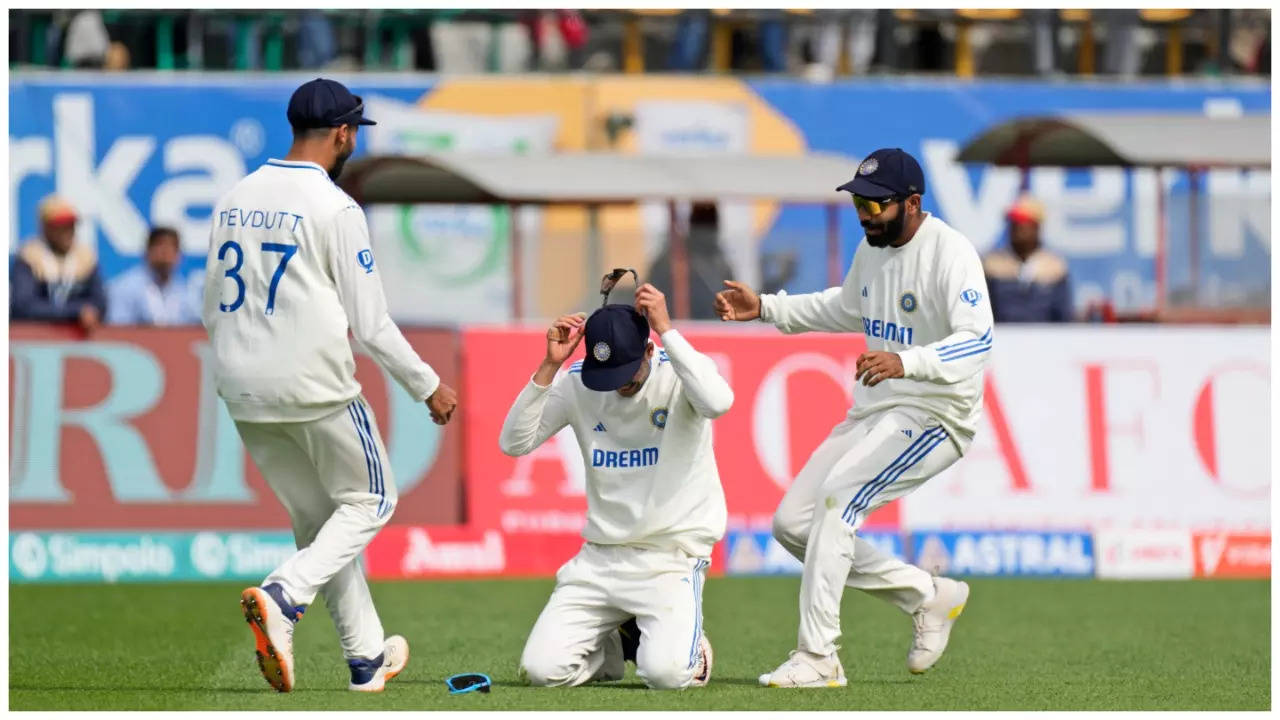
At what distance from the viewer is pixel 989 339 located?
8.79 m

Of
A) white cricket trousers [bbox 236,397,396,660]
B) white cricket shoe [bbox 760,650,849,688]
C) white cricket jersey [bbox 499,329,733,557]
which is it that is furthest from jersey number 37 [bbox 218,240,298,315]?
white cricket shoe [bbox 760,650,849,688]

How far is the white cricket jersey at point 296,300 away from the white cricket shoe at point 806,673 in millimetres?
1758

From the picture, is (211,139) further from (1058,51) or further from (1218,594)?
(1218,594)

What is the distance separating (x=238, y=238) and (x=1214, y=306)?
32.5 ft

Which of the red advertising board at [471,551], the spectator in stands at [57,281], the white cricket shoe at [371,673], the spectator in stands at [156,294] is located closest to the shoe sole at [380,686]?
the white cricket shoe at [371,673]

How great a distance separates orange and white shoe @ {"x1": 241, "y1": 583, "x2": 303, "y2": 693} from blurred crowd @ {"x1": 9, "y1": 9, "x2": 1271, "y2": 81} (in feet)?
42.4

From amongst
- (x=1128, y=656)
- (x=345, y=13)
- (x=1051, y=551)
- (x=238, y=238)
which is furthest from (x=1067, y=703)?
(x=345, y=13)

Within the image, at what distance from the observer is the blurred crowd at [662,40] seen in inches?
811

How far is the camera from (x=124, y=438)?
1437 cm

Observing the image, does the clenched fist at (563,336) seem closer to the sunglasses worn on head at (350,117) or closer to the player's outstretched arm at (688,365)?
the player's outstretched arm at (688,365)

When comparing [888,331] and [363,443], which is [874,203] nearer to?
[888,331]

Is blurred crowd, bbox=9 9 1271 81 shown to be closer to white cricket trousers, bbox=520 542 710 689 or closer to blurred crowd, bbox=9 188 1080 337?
blurred crowd, bbox=9 188 1080 337

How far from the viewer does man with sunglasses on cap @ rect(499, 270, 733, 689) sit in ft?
28.5

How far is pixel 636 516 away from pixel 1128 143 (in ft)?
30.4
